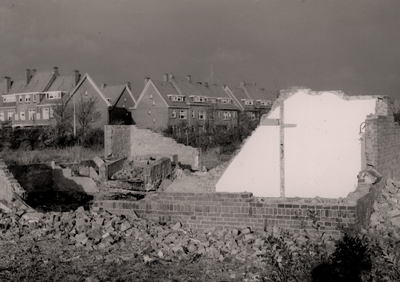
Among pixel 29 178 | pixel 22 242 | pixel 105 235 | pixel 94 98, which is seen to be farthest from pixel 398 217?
pixel 94 98

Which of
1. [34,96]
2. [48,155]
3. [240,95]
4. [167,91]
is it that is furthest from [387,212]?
[240,95]

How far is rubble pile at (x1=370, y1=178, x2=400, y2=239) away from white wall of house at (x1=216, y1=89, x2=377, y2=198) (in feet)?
2.92

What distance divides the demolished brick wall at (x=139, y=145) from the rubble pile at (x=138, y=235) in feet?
58.1

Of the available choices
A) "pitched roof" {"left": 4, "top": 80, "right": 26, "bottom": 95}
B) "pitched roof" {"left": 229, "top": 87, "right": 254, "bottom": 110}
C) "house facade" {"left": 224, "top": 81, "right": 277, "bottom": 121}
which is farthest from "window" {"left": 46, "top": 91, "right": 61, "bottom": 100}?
"pitched roof" {"left": 229, "top": 87, "right": 254, "bottom": 110}

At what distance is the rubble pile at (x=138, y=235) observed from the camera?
7.20 meters

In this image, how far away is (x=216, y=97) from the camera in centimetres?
5775

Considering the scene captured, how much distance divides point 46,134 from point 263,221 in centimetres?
2781

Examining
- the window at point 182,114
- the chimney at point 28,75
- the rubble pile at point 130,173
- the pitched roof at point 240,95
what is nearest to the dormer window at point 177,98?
the window at point 182,114

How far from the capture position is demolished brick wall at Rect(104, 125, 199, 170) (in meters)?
27.2

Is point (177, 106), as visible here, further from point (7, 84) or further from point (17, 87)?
point (7, 84)

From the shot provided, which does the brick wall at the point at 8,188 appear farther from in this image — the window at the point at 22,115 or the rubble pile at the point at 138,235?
the window at the point at 22,115

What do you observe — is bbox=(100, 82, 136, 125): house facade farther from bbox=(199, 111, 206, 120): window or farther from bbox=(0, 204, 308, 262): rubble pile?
bbox=(0, 204, 308, 262): rubble pile

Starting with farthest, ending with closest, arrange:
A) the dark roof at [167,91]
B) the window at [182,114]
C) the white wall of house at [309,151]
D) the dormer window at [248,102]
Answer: the dormer window at [248,102] < the window at [182,114] < the dark roof at [167,91] < the white wall of house at [309,151]

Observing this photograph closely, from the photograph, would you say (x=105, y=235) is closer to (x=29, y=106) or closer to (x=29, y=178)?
(x=29, y=178)
